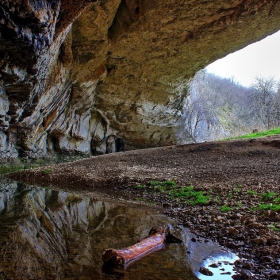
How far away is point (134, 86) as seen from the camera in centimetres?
1912

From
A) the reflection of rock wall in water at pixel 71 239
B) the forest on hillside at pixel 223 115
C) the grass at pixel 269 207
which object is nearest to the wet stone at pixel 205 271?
the reflection of rock wall in water at pixel 71 239

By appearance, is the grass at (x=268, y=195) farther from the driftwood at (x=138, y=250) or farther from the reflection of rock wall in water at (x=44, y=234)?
the reflection of rock wall in water at (x=44, y=234)

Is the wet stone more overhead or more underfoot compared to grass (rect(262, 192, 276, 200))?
more underfoot

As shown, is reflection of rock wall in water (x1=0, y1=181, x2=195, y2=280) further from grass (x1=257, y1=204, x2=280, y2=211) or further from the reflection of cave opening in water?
grass (x1=257, y1=204, x2=280, y2=211)

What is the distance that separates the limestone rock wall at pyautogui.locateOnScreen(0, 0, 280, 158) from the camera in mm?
6043

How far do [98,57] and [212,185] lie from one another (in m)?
9.57

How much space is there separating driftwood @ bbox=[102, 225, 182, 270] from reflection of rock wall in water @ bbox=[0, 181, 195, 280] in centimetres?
10

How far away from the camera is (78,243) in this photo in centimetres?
368

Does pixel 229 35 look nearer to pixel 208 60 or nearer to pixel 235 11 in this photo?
pixel 235 11

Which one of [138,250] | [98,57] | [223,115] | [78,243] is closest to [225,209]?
[138,250]

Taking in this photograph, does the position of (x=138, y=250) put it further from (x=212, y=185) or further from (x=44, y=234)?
(x=212, y=185)

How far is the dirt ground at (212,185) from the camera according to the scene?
381 cm

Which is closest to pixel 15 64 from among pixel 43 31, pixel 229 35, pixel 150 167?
pixel 43 31

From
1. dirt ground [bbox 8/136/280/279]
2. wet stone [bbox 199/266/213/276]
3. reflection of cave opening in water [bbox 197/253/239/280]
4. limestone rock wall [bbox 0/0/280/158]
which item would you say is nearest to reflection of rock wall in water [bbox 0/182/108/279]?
wet stone [bbox 199/266/213/276]
